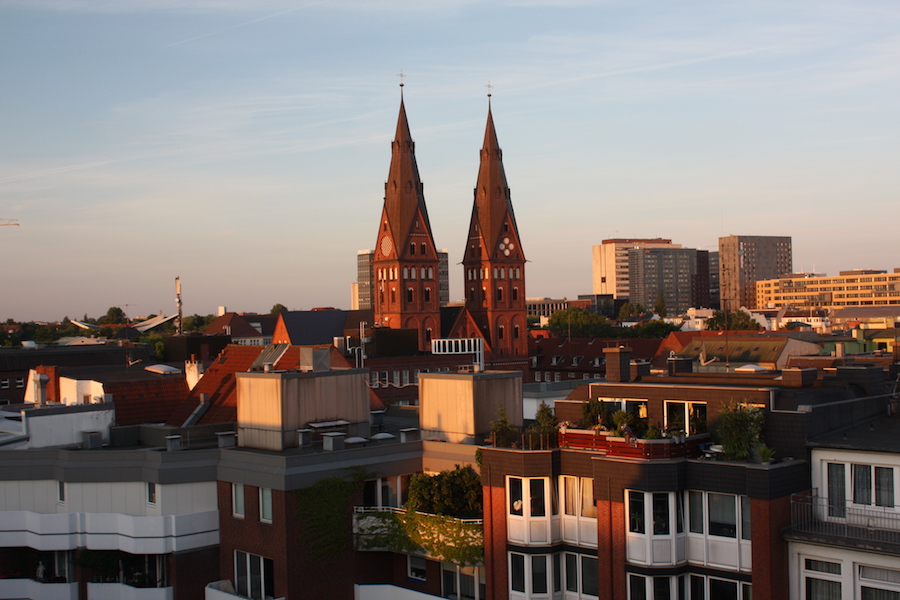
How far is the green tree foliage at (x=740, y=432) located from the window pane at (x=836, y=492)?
1538mm

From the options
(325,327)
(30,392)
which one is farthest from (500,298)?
(30,392)

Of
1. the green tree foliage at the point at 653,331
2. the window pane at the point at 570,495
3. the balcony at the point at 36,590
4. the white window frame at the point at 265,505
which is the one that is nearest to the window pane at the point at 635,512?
the window pane at the point at 570,495

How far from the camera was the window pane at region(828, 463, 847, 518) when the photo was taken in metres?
18.3

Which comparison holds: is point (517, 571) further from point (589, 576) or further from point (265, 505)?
point (265, 505)

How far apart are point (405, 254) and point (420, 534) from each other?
87.4 m

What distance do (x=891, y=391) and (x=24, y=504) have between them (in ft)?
77.4

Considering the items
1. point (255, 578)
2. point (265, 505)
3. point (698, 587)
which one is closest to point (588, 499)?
point (698, 587)

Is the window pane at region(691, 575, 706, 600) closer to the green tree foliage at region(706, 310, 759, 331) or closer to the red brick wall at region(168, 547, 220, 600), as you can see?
the red brick wall at region(168, 547, 220, 600)

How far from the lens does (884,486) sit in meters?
17.9

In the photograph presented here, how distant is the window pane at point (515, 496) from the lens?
20859mm

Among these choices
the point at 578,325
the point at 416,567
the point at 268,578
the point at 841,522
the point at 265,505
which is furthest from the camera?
the point at 578,325

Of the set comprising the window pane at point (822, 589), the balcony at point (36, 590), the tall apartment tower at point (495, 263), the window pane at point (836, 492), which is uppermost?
the tall apartment tower at point (495, 263)

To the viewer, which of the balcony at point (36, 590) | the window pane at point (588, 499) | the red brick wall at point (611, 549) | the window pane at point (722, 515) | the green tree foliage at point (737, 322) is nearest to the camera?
the window pane at point (722, 515)

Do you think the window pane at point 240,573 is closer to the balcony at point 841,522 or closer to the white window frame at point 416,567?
the white window frame at point 416,567
